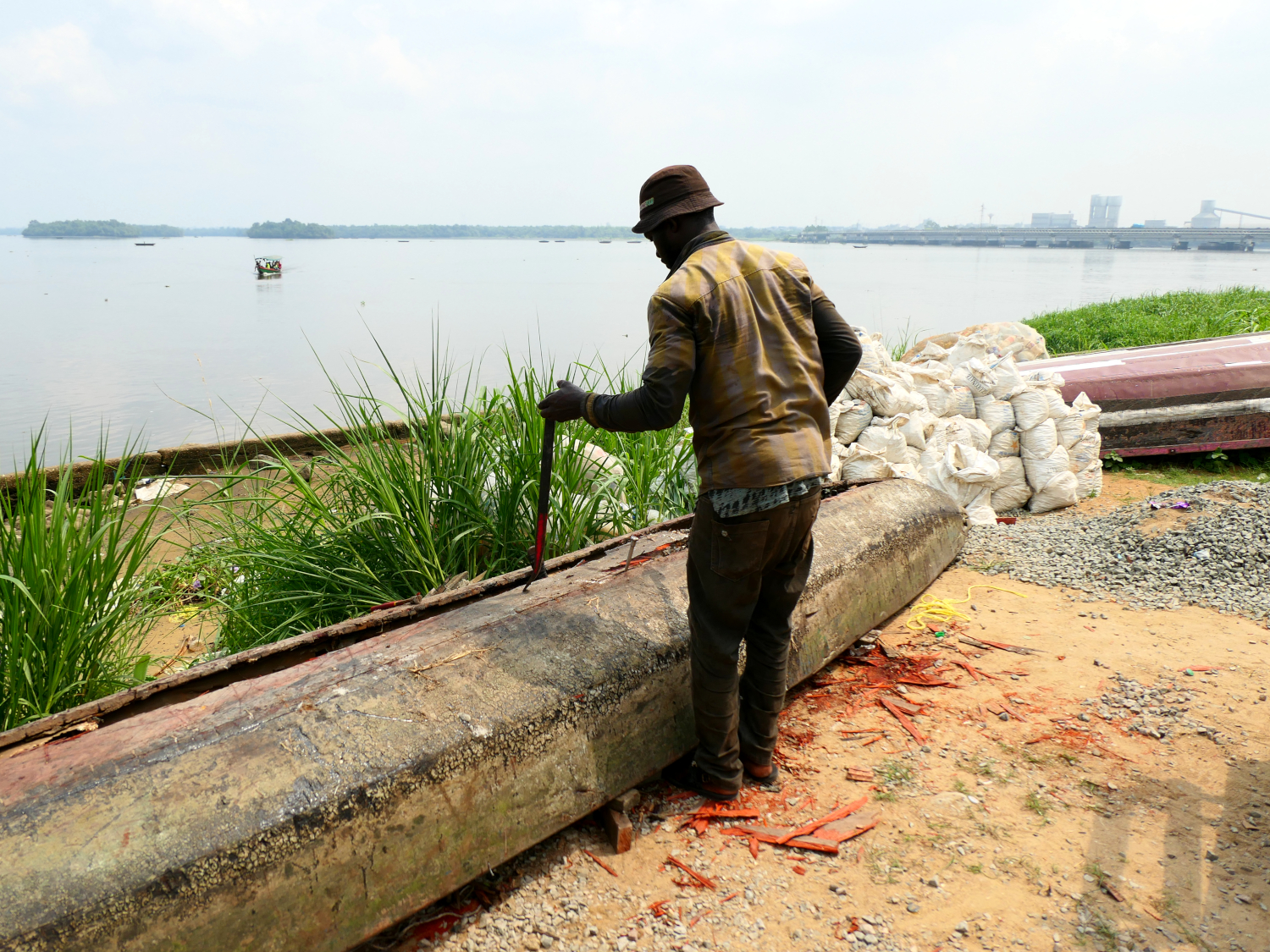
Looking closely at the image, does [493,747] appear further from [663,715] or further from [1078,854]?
[1078,854]

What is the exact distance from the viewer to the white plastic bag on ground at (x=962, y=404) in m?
6.72

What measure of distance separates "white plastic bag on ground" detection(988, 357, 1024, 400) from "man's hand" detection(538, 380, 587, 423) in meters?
5.02

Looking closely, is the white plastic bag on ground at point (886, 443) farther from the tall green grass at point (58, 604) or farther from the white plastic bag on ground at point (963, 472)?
the tall green grass at point (58, 604)

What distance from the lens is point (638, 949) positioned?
226 cm

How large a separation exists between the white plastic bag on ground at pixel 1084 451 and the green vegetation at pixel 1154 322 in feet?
11.4

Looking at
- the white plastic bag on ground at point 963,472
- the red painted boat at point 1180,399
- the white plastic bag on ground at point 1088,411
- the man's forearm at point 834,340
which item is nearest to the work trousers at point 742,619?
Answer: the man's forearm at point 834,340

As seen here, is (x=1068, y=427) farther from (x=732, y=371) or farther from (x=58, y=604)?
(x=58, y=604)

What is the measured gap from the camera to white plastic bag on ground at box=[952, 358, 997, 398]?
21.8ft

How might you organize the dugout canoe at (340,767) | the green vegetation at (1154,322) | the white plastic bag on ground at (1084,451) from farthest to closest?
the green vegetation at (1154,322) < the white plastic bag on ground at (1084,451) < the dugout canoe at (340,767)

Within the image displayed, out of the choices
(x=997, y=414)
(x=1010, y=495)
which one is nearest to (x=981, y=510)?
(x=1010, y=495)

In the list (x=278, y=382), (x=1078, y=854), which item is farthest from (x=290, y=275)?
(x=1078, y=854)

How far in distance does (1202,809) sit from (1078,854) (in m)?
0.55

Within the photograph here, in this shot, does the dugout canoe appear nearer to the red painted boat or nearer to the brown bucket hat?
the brown bucket hat

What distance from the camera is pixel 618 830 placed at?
264cm
